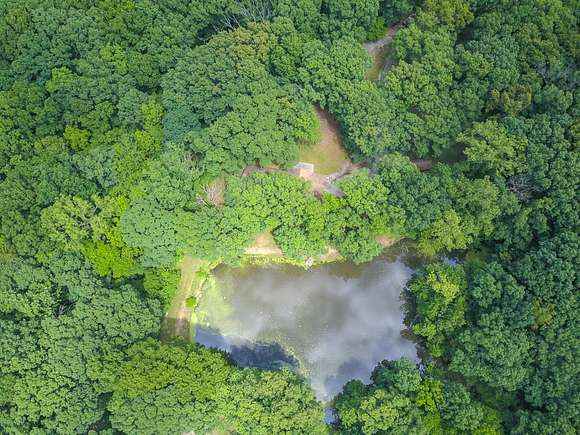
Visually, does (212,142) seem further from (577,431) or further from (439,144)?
(577,431)

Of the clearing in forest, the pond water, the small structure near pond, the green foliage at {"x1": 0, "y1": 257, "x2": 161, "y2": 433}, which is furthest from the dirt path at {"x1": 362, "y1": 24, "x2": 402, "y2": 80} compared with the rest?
the green foliage at {"x1": 0, "y1": 257, "x2": 161, "y2": 433}

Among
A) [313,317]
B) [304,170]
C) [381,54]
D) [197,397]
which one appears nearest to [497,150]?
[381,54]

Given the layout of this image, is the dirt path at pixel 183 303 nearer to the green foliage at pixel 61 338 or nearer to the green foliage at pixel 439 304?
the green foliage at pixel 61 338

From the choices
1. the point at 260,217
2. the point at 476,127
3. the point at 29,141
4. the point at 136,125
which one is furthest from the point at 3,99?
the point at 476,127

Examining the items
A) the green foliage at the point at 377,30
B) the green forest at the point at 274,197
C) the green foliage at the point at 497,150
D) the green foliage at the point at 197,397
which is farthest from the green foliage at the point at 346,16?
the green foliage at the point at 197,397

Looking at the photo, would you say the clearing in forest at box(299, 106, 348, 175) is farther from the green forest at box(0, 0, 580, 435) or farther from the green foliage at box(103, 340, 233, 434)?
the green foliage at box(103, 340, 233, 434)
